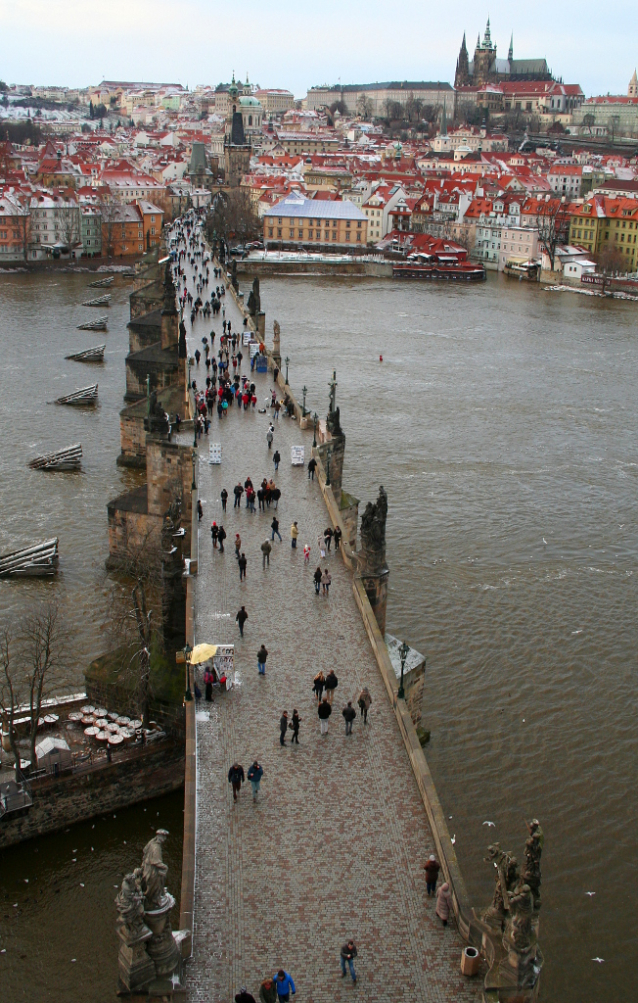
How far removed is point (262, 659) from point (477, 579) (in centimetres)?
1199

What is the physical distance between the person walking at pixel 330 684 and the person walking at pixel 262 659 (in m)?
1.05

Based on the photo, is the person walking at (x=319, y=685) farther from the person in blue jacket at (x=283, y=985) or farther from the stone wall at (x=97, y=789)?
the person in blue jacket at (x=283, y=985)

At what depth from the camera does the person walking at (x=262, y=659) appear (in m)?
15.1

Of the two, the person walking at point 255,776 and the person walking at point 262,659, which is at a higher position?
the person walking at point 262,659

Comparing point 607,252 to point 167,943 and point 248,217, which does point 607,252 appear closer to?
Result: point 248,217

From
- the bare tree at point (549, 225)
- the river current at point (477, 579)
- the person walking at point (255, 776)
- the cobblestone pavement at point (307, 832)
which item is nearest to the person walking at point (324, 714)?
the cobblestone pavement at point (307, 832)

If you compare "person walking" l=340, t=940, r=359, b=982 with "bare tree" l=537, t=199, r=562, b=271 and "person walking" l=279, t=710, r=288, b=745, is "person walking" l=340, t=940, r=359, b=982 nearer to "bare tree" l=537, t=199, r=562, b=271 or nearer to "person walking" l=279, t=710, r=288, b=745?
"person walking" l=279, t=710, r=288, b=745

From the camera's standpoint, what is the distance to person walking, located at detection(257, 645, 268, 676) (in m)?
15.1

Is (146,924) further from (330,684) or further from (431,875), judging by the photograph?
(330,684)

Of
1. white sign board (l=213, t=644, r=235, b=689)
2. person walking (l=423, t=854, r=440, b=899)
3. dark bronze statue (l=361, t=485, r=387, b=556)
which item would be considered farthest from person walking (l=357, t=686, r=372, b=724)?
dark bronze statue (l=361, t=485, r=387, b=556)

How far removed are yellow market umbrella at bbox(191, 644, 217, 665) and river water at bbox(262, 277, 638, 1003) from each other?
534 cm

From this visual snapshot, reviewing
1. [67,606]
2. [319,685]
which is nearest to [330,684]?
[319,685]

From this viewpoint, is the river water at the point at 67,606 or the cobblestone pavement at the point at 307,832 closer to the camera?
the cobblestone pavement at the point at 307,832

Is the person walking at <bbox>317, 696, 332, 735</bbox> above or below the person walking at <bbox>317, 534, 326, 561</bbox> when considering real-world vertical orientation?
below
